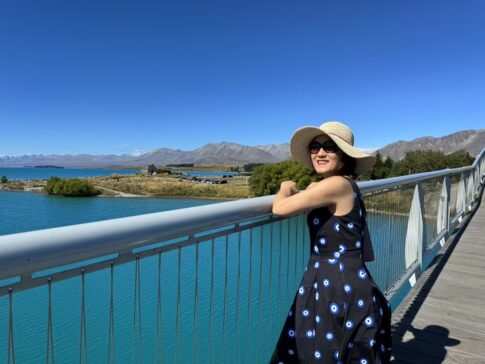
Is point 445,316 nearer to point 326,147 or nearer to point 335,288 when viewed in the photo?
point 335,288

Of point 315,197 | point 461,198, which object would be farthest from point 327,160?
point 461,198

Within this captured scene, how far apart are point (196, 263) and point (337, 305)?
2.10 feet

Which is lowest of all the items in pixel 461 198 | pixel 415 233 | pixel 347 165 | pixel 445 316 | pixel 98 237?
pixel 445 316

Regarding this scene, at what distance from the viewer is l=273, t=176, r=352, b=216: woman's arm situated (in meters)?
1.56

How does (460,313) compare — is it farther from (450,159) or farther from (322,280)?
(450,159)

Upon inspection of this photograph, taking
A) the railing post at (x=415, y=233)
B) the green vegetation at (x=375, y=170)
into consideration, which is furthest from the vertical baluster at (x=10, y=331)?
the green vegetation at (x=375, y=170)

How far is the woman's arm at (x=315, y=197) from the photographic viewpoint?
156 centimetres

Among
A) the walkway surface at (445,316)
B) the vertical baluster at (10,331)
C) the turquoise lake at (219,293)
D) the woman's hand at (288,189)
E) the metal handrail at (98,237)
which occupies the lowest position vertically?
the walkway surface at (445,316)

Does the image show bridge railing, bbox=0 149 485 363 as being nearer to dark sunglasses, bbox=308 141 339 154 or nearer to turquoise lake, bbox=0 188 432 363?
turquoise lake, bbox=0 188 432 363

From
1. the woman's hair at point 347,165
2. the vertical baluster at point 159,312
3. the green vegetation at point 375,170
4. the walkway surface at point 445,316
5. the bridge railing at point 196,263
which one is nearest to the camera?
the bridge railing at point 196,263

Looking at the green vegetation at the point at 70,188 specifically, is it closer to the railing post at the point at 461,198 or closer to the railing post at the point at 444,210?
the railing post at the point at 461,198

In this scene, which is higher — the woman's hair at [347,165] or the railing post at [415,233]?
the woman's hair at [347,165]

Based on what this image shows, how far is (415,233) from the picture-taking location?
13.3 ft

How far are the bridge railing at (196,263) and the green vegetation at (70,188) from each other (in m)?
60.4
